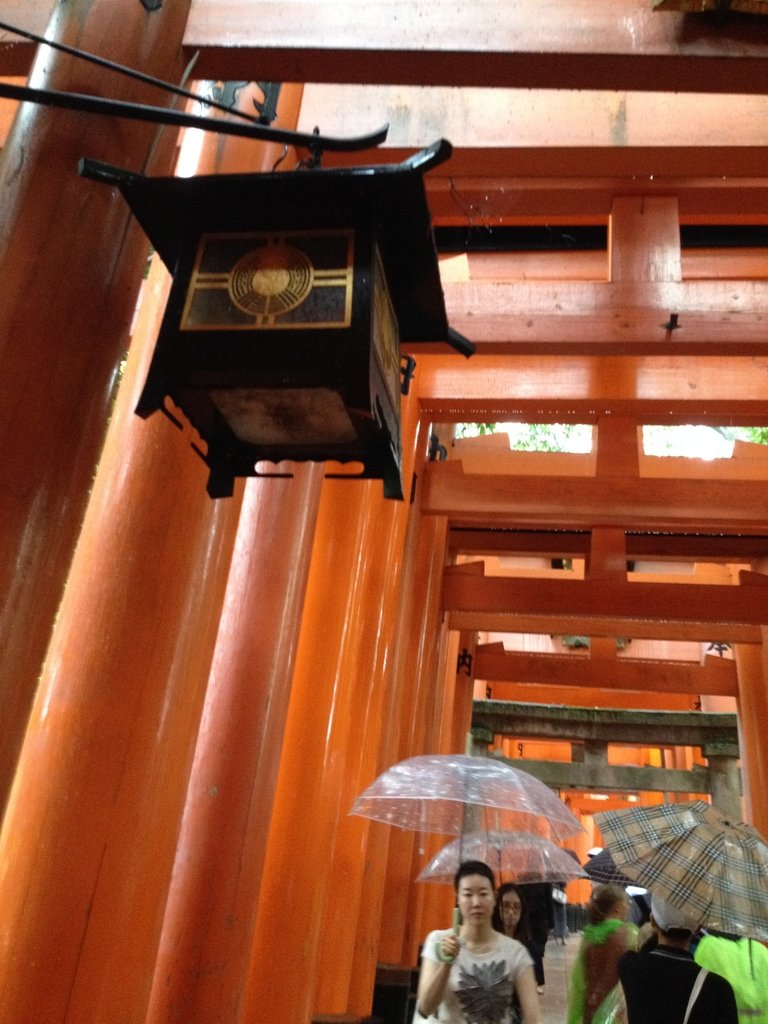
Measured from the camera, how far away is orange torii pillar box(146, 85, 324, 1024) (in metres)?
3.11

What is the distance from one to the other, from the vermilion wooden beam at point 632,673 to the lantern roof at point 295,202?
437 inches

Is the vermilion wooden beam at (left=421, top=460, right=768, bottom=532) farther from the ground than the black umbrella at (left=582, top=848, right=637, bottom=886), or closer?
farther from the ground

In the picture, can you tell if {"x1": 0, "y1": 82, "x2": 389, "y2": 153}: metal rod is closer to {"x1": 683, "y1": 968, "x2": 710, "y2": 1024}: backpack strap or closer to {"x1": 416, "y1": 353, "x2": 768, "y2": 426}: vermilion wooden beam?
{"x1": 683, "y1": 968, "x2": 710, "y2": 1024}: backpack strap

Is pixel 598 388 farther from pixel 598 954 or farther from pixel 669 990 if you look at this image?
pixel 669 990

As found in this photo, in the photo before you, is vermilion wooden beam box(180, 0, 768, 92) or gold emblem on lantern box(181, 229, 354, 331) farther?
vermilion wooden beam box(180, 0, 768, 92)

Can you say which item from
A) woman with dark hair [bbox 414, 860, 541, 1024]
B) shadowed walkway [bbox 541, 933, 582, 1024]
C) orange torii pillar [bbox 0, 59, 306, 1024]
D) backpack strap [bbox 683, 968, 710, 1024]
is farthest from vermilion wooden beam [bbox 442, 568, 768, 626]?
orange torii pillar [bbox 0, 59, 306, 1024]

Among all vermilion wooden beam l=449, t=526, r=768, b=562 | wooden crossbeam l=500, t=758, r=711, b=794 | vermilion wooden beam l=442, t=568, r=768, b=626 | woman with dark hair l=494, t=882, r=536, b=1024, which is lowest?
woman with dark hair l=494, t=882, r=536, b=1024

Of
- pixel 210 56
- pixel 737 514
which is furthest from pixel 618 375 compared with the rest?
pixel 210 56

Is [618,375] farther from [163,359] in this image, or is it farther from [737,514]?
[163,359]

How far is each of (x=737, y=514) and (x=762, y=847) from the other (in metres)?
4.79

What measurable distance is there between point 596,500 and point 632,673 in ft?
19.0

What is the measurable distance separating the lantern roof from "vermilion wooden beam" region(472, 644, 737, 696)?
1109cm

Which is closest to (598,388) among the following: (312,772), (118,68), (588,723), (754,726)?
(312,772)

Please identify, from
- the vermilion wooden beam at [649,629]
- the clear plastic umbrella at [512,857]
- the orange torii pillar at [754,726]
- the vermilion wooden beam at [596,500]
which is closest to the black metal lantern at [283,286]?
the clear plastic umbrella at [512,857]
